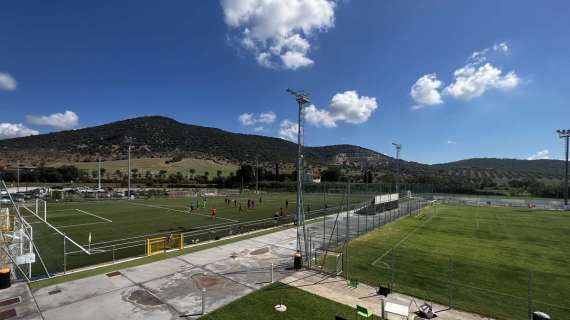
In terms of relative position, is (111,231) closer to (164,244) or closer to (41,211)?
(164,244)

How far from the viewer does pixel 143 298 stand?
12641 mm

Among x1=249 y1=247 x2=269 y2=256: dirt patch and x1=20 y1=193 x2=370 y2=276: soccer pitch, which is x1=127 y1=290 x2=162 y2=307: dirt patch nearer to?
x1=20 y1=193 x2=370 y2=276: soccer pitch

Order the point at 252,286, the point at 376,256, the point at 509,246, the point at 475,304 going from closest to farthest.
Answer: the point at 475,304 < the point at 252,286 < the point at 376,256 < the point at 509,246

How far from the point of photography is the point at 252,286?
561 inches

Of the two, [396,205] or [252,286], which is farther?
[396,205]

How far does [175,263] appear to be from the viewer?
17.5m

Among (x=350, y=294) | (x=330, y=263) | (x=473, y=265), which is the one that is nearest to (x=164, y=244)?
(x=330, y=263)

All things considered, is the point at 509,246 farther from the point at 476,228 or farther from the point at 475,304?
the point at 475,304

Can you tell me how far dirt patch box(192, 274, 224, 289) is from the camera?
14211 mm

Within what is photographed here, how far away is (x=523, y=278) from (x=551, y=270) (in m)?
4.23

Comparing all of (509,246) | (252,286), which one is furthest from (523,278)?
(252,286)

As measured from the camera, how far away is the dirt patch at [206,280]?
559 inches

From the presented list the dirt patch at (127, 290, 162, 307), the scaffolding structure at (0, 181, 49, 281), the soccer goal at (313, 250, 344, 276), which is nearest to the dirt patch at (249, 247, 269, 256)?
the soccer goal at (313, 250, 344, 276)

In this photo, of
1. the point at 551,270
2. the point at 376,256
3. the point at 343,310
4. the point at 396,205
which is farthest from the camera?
the point at 396,205
